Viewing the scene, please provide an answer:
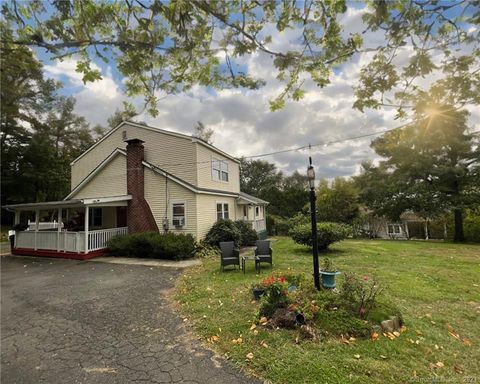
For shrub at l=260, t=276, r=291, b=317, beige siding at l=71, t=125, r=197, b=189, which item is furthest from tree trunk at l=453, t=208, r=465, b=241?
shrub at l=260, t=276, r=291, b=317

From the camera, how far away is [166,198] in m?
14.0

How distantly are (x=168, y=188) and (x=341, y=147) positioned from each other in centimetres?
907

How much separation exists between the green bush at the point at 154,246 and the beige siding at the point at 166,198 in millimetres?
1304

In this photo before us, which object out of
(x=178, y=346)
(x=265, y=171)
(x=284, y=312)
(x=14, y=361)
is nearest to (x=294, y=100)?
(x=284, y=312)

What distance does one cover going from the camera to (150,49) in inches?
116

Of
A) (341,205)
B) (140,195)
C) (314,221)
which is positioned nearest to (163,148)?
(140,195)

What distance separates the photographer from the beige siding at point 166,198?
13398 mm

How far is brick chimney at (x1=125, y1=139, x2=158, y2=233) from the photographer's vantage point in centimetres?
1375

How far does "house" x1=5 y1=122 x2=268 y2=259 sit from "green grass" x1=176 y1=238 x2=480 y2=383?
6202 mm

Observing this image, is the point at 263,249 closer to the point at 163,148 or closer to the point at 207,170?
the point at 207,170

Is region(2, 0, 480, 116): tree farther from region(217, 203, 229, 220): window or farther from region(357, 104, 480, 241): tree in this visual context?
region(357, 104, 480, 241): tree

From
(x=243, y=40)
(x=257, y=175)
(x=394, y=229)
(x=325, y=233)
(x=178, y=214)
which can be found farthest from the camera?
(x=257, y=175)

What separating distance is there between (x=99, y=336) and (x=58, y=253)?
10.0 m

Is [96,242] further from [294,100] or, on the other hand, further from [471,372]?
[471,372]
